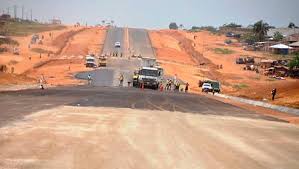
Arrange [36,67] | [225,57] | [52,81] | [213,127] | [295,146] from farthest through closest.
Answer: [225,57]
[36,67]
[52,81]
[213,127]
[295,146]

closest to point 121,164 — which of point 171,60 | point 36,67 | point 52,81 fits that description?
point 52,81

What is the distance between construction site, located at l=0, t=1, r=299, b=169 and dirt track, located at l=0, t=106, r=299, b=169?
4 centimetres

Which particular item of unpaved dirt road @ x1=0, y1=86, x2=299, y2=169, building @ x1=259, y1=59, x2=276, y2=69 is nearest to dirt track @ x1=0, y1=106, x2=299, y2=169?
unpaved dirt road @ x1=0, y1=86, x2=299, y2=169

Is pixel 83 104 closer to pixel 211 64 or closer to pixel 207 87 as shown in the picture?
pixel 207 87

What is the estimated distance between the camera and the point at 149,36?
146 metres

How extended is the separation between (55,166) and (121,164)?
159cm

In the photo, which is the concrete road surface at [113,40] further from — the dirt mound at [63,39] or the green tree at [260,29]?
the green tree at [260,29]

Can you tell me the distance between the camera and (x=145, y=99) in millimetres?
46281

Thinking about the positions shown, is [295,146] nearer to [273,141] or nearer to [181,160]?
[273,141]

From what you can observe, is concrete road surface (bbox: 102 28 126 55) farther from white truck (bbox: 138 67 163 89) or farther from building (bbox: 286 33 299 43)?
white truck (bbox: 138 67 163 89)

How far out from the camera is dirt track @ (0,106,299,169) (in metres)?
13.6

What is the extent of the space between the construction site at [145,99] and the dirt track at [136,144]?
35 mm

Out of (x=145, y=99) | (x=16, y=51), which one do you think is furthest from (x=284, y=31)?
(x=145, y=99)

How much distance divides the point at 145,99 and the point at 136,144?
29412mm
